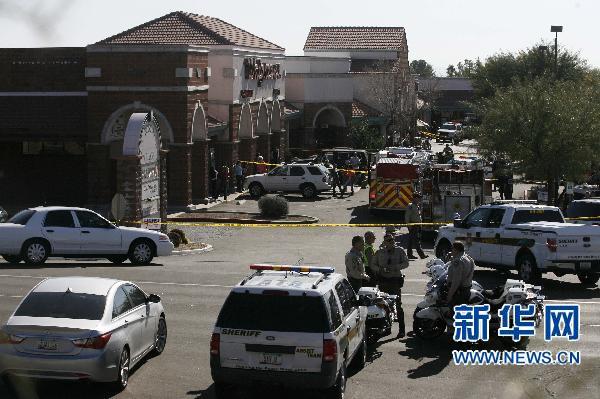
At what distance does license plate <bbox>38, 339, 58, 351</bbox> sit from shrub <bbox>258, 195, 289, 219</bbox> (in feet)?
93.2

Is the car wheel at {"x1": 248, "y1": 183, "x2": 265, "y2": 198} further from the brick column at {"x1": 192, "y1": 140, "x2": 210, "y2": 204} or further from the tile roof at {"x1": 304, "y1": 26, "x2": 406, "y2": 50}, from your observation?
the tile roof at {"x1": 304, "y1": 26, "x2": 406, "y2": 50}

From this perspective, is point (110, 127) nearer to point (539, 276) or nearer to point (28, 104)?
point (28, 104)

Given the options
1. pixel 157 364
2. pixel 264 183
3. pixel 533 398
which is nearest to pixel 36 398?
pixel 157 364

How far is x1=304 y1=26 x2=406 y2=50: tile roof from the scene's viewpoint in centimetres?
8950

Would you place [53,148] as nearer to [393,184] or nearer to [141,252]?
[393,184]

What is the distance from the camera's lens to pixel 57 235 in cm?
2728

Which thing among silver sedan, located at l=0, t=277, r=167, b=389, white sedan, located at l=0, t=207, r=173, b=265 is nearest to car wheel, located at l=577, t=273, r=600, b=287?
white sedan, located at l=0, t=207, r=173, b=265

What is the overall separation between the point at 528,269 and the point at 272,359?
12.9m

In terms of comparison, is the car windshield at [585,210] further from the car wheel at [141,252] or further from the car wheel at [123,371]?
the car wheel at [123,371]

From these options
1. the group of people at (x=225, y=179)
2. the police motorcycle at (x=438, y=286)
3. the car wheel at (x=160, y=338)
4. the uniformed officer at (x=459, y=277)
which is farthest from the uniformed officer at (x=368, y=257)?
the group of people at (x=225, y=179)

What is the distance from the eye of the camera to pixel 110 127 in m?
43.3

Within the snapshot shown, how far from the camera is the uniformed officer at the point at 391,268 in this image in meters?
18.2

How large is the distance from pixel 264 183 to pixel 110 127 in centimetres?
1047

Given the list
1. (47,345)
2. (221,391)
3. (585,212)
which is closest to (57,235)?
(47,345)
